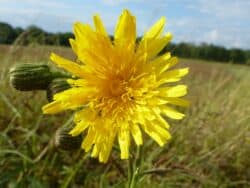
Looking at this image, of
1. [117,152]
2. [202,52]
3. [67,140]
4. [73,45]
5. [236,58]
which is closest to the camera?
[73,45]

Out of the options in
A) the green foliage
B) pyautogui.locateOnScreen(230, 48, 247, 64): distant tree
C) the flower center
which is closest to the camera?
the flower center

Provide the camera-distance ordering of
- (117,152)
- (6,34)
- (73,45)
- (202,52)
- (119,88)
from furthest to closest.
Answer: (202,52) → (6,34) → (117,152) → (119,88) → (73,45)

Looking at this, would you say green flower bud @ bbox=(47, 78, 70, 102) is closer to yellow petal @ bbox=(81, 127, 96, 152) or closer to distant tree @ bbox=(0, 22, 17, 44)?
yellow petal @ bbox=(81, 127, 96, 152)

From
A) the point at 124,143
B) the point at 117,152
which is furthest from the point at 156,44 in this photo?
the point at 117,152

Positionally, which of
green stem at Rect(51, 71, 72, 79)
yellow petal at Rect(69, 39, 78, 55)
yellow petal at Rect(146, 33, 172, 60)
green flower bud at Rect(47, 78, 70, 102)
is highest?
yellow petal at Rect(69, 39, 78, 55)

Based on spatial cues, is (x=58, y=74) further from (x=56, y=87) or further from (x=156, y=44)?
(x=156, y=44)

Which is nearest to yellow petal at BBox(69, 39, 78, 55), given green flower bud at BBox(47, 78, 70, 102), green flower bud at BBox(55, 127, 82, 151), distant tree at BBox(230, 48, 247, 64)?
green flower bud at BBox(47, 78, 70, 102)

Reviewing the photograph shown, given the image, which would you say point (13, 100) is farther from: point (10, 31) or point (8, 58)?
point (10, 31)
